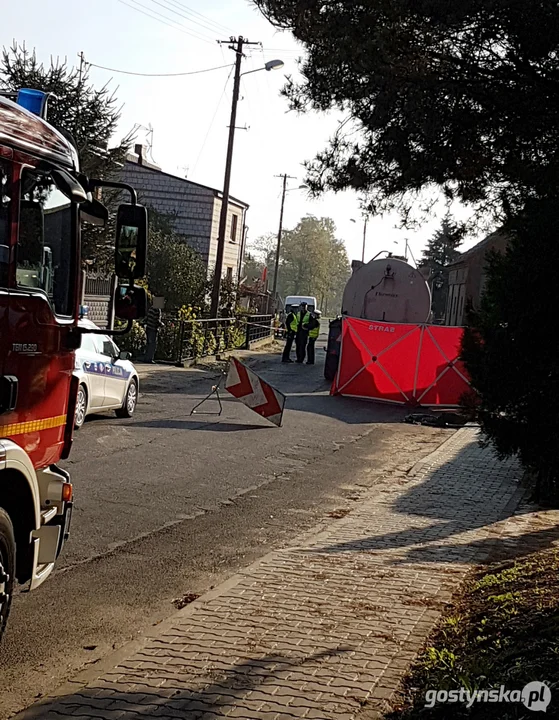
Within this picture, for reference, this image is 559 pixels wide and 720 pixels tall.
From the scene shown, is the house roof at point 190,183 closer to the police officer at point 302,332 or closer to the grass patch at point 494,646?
the police officer at point 302,332

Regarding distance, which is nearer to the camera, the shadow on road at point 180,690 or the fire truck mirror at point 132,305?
the shadow on road at point 180,690

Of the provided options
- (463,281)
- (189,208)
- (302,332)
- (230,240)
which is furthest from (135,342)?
(463,281)

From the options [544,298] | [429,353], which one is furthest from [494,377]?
[429,353]

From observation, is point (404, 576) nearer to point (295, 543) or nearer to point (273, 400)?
point (295, 543)

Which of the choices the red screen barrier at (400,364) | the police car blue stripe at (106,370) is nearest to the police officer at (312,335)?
the red screen barrier at (400,364)

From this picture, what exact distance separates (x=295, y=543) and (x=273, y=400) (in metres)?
8.60

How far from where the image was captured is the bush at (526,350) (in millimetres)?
7051

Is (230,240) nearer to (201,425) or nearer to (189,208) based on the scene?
(189,208)

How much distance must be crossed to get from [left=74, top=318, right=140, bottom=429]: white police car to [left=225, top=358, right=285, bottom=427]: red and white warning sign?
1.75 meters

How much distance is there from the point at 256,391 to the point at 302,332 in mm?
15415

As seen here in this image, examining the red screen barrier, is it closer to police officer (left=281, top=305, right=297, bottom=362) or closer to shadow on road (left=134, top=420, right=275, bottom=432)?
shadow on road (left=134, top=420, right=275, bottom=432)

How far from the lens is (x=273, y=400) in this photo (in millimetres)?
17438

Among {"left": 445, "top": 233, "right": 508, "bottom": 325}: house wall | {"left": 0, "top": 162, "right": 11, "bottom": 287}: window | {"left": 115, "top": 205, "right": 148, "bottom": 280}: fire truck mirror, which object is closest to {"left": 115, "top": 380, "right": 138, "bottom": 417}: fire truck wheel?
{"left": 115, "top": 205, "right": 148, "bottom": 280}: fire truck mirror

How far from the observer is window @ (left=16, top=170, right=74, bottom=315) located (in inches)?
203
